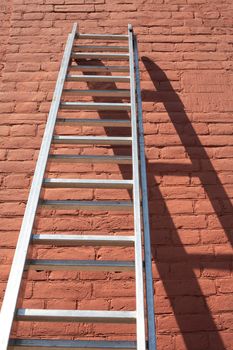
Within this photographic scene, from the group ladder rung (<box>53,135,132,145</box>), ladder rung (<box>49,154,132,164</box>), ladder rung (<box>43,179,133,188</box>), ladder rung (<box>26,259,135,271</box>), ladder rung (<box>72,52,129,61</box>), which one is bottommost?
ladder rung (<box>26,259,135,271</box>)

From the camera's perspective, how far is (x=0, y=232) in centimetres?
236

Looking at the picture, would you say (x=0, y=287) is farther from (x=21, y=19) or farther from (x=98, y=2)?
(x=98, y=2)

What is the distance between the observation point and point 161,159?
264cm

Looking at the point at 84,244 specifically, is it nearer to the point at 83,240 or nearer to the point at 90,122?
the point at 83,240

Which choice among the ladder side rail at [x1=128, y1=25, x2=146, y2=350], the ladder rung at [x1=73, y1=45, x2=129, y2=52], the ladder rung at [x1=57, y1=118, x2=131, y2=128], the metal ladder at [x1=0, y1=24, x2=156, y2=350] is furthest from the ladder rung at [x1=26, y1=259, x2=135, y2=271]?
the ladder rung at [x1=73, y1=45, x2=129, y2=52]

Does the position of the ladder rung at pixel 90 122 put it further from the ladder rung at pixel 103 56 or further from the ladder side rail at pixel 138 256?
the ladder rung at pixel 103 56

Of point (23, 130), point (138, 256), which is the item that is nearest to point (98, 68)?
point (23, 130)

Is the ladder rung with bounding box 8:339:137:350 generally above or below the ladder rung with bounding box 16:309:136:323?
below

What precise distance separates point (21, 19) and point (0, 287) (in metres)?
2.17

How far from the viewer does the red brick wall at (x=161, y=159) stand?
7.06 ft

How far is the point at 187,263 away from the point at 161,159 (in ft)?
2.27

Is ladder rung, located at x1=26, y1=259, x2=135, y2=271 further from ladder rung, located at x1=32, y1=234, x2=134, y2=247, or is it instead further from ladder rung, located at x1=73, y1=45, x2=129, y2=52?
ladder rung, located at x1=73, y1=45, x2=129, y2=52

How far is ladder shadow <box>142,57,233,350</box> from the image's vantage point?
209 cm

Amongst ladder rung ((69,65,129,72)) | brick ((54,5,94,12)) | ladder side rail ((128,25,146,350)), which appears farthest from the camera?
brick ((54,5,94,12))
